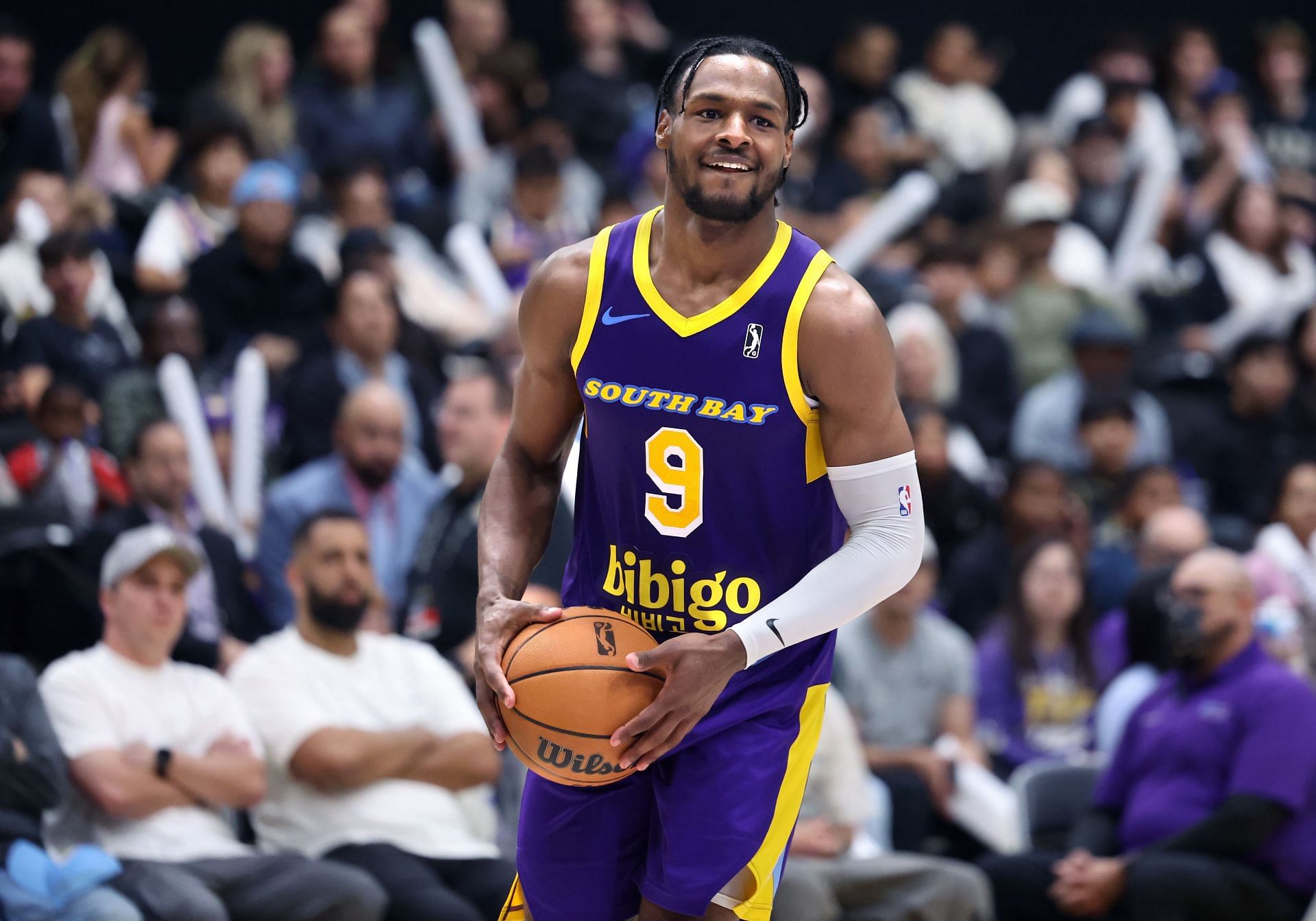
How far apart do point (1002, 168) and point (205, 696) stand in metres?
8.40

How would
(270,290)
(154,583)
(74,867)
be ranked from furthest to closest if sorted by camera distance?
1. (270,290)
2. (154,583)
3. (74,867)

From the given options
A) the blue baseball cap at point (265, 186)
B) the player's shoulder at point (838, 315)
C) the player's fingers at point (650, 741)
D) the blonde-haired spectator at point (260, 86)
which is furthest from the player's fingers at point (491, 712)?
the blonde-haired spectator at point (260, 86)

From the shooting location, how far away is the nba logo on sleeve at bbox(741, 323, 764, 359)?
3.50 metres

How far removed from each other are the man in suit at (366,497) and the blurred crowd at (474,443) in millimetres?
16

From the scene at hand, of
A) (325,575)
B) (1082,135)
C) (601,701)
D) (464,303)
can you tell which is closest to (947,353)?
(464,303)

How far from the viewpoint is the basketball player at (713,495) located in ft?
11.4

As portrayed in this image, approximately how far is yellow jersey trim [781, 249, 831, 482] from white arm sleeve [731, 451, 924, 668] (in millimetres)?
80

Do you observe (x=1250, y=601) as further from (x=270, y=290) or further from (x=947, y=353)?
(x=270, y=290)

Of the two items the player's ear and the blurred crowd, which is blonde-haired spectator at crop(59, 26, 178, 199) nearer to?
the blurred crowd

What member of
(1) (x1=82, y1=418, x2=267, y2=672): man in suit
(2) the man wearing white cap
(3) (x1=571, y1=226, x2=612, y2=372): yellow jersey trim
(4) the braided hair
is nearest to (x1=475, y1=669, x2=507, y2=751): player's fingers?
(3) (x1=571, y1=226, x2=612, y2=372): yellow jersey trim

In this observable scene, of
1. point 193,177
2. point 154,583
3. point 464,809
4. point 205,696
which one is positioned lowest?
point 464,809

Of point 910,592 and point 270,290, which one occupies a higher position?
point 270,290

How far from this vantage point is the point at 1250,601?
636cm

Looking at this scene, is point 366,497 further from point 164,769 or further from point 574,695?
point 574,695
